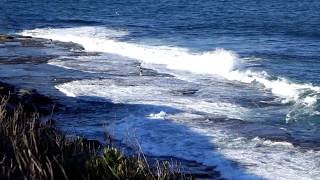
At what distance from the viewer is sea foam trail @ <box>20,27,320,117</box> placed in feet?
79.6

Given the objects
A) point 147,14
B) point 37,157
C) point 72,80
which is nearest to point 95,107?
point 72,80

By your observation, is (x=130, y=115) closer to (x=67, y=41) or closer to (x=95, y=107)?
(x=95, y=107)

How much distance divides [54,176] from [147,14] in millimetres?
55029

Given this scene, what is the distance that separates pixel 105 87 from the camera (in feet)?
80.6

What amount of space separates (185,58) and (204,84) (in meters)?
8.46

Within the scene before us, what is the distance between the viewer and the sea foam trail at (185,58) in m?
24.2

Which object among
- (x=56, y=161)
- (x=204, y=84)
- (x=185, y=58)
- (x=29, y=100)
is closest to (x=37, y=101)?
(x=29, y=100)

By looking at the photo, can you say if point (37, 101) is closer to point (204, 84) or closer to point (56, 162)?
point (204, 84)

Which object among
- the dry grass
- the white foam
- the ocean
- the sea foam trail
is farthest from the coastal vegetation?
the sea foam trail

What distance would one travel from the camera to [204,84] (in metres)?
26.1

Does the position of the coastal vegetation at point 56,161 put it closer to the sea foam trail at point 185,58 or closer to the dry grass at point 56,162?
the dry grass at point 56,162

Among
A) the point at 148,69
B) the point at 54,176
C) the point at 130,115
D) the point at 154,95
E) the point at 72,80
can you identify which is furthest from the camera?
the point at 148,69

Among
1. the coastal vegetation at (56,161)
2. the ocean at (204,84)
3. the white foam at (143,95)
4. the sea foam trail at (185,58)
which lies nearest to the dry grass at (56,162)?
the coastal vegetation at (56,161)

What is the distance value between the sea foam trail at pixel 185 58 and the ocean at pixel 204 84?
0.23ft
